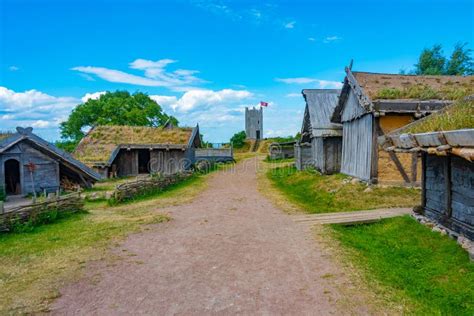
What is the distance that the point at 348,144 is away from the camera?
16.8 meters

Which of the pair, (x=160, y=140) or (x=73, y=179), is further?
(x=160, y=140)

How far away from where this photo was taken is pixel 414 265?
5.83 m

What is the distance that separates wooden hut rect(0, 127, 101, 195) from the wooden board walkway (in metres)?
12.5

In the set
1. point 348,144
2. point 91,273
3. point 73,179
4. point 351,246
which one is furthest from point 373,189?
point 73,179

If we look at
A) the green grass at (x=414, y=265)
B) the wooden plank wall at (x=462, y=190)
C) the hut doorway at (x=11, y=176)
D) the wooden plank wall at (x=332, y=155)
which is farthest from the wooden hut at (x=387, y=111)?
the hut doorway at (x=11, y=176)

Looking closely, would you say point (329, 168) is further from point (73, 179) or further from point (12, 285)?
point (12, 285)

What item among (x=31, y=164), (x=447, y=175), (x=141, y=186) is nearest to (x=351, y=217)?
(x=447, y=175)

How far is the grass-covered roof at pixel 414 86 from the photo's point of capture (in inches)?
523

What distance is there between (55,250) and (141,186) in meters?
8.30

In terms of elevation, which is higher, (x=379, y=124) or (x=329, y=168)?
(x=379, y=124)

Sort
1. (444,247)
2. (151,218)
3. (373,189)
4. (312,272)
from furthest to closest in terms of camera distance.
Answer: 1. (373,189)
2. (151,218)
3. (444,247)
4. (312,272)

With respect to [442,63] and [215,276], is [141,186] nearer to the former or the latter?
[215,276]

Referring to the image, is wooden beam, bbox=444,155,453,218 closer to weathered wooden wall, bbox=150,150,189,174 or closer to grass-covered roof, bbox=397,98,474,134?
grass-covered roof, bbox=397,98,474,134

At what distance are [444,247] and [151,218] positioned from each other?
319 inches
